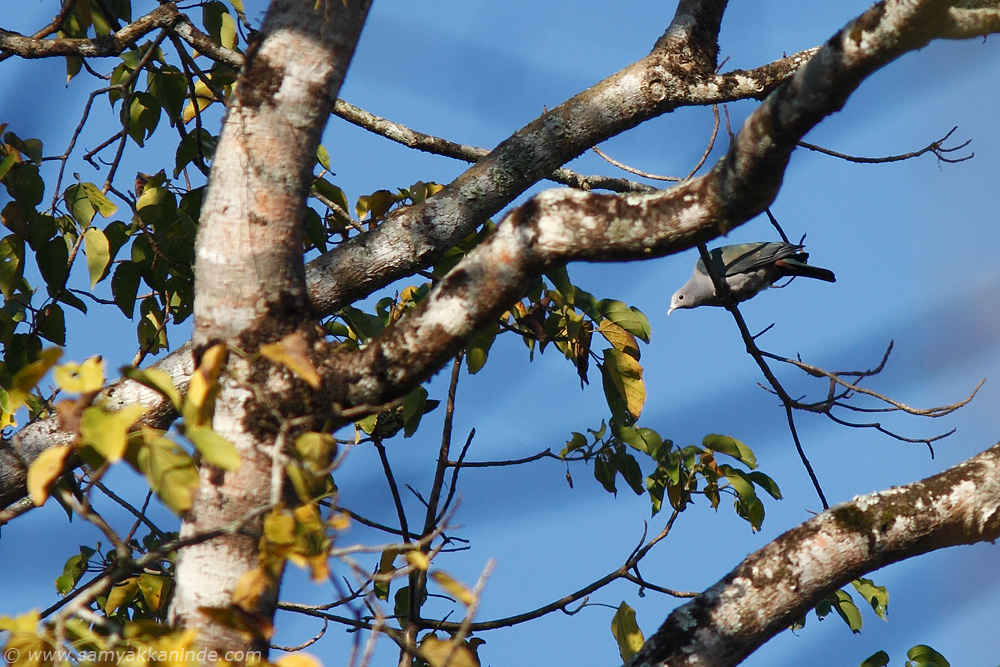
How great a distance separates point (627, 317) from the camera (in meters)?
2.77

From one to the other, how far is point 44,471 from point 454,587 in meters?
0.60

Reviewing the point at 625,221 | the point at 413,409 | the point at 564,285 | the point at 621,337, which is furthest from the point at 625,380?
the point at 625,221

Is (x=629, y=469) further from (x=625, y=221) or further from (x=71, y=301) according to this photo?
(x=71, y=301)

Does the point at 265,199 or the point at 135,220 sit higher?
the point at 135,220

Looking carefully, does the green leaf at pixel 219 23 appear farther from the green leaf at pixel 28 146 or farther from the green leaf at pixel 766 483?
the green leaf at pixel 766 483

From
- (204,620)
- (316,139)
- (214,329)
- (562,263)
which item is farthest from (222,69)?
(204,620)

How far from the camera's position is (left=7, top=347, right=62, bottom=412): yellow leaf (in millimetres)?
1208

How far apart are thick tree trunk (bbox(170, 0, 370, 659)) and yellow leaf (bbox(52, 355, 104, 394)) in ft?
0.97

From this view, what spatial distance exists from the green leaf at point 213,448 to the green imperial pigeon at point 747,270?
17.2ft

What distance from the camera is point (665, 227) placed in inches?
61.0

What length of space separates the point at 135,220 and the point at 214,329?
1192 mm

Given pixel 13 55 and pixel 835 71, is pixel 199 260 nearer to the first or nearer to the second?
pixel 835 71

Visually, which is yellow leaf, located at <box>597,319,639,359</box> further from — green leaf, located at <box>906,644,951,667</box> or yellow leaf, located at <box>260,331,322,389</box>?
yellow leaf, located at <box>260,331,322,389</box>

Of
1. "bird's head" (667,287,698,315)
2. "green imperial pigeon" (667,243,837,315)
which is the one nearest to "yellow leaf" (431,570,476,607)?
"green imperial pigeon" (667,243,837,315)
